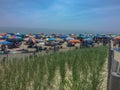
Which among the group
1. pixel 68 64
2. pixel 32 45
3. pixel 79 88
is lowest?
pixel 32 45

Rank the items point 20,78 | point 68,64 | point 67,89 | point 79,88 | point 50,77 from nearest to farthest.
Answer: point 79,88, point 67,89, point 20,78, point 50,77, point 68,64

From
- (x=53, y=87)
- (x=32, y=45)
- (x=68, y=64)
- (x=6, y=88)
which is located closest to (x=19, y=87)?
(x=6, y=88)

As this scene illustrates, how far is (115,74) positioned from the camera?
3252 millimetres

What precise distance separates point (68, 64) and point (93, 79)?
5.58m

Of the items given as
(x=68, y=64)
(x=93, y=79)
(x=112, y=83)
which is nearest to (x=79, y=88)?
(x=93, y=79)

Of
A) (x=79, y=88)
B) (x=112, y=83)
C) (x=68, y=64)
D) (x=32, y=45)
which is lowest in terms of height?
(x=32, y=45)

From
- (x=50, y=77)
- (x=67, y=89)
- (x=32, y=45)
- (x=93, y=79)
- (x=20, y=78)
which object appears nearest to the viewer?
(x=93, y=79)

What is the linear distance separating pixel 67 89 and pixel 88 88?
1.03 metres

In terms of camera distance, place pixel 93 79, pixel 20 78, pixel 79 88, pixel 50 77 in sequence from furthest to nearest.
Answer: pixel 50 77, pixel 20 78, pixel 93 79, pixel 79 88

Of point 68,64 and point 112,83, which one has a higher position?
point 112,83

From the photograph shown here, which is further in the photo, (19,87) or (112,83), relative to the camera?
(19,87)

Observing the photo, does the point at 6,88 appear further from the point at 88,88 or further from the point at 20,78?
the point at 88,88

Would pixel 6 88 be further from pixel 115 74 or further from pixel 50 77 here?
pixel 115 74

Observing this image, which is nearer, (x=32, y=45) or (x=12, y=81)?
(x=12, y=81)
